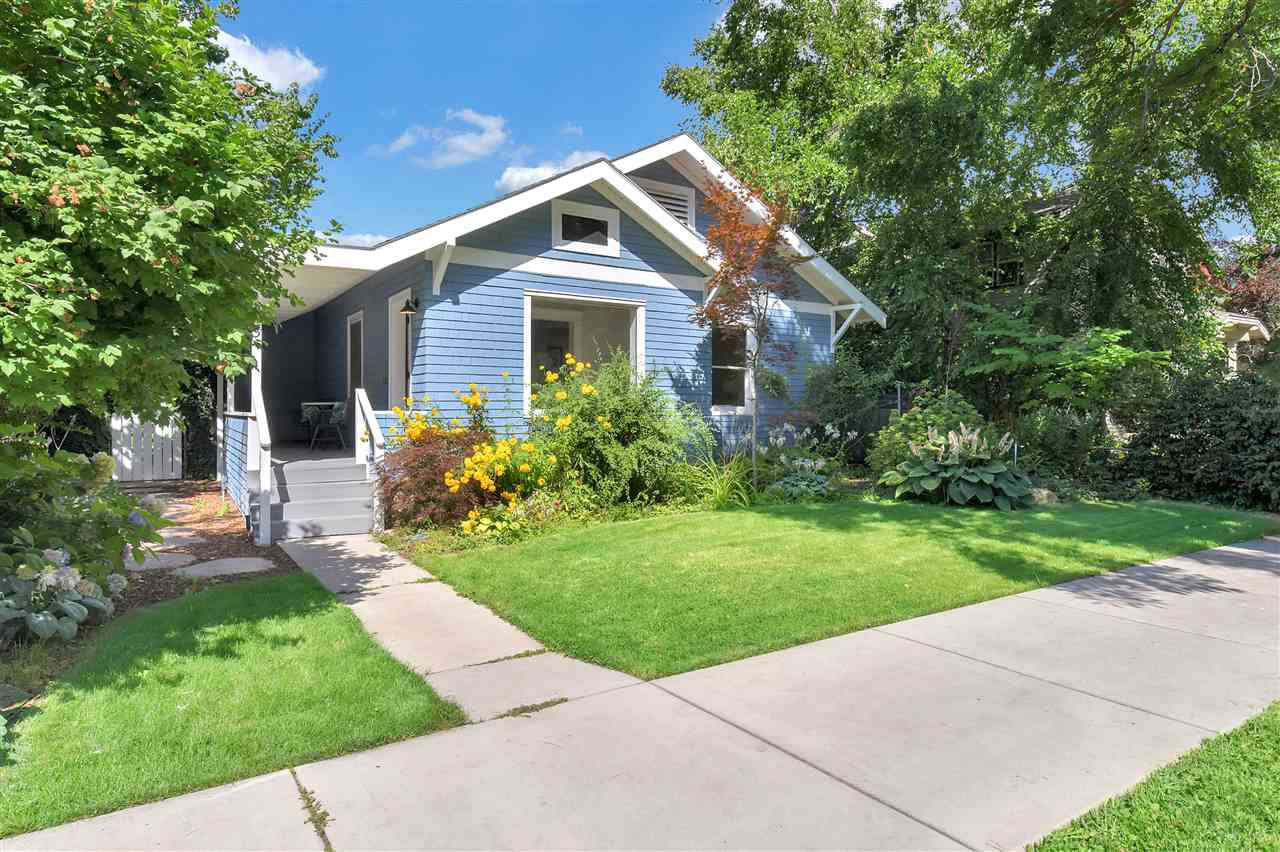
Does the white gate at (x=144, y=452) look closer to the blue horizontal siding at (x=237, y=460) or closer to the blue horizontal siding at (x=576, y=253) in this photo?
the blue horizontal siding at (x=237, y=460)

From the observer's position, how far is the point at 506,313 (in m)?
9.62

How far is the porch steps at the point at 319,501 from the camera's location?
300 inches

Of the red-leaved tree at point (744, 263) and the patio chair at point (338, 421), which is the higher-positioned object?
the red-leaved tree at point (744, 263)

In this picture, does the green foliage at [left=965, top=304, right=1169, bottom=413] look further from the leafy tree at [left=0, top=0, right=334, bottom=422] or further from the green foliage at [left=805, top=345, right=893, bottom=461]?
the leafy tree at [left=0, top=0, right=334, bottom=422]

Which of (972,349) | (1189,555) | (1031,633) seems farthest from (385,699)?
(972,349)

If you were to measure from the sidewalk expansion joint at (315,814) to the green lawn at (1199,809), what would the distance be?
90.8 inches

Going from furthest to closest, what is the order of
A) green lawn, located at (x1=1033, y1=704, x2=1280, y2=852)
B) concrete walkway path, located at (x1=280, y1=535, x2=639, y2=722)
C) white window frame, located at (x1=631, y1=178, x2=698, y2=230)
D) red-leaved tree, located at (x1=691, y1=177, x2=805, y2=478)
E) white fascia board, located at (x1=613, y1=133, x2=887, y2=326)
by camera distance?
white window frame, located at (x1=631, y1=178, x2=698, y2=230)
white fascia board, located at (x1=613, y1=133, x2=887, y2=326)
red-leaved tree, located at (x1=691, y1=177, x2=805, y2=478)
concrete walkway path, located at (x1=280, y1=535, x2=639, y2=722)
green lawn, located at (x1=1033, y1=704, x2=1280, y2=852)

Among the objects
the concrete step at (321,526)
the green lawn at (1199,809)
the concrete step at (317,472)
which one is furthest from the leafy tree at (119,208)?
the green lawn at (1199,809)

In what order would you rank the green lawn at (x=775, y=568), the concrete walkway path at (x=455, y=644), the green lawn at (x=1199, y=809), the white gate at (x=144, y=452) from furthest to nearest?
1. the white gate at (x=144, y=452)
2. the green lawn at (x=775, y=568)
3. the concrete walkway path at (x=455, y=644)
4. the green lawn at (x=1199, y=809)

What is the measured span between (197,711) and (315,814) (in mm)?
1173

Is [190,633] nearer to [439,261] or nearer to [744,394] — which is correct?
[439,261]

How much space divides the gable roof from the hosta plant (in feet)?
10.7

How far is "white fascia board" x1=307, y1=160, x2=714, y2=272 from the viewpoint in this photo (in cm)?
843

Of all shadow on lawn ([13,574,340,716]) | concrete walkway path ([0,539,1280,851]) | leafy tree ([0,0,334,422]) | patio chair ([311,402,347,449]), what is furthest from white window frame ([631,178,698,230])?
concrete walkway path ([0,539,1280,851])
